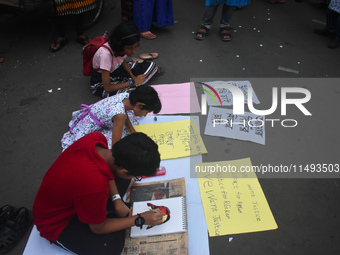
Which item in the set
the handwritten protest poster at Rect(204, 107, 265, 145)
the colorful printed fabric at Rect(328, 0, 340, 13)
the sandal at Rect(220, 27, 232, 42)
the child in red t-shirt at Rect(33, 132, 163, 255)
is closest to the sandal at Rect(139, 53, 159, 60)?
the sandal at Rect(220, 27, 232, 42)

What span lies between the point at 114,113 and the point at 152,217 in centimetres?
66

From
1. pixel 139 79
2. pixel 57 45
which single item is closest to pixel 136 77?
pixel 139 79

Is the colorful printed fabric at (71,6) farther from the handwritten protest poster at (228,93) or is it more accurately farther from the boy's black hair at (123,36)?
the handwritten protest poster at (228,93)

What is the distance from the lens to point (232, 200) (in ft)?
4.80

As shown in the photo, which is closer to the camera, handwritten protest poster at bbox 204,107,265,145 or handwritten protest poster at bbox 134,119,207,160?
handwritten protest poster at bbox 134,119,207,160

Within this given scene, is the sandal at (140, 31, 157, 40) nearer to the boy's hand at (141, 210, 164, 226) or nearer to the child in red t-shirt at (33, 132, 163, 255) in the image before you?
the child in red t-shirt at (33, 132, 163, 255)

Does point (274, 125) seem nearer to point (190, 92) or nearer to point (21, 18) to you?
point (190, 92)

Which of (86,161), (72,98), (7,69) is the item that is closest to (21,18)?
(7,69)

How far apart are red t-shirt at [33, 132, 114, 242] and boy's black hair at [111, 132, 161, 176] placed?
7 centimetres

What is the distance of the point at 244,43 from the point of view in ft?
9.25

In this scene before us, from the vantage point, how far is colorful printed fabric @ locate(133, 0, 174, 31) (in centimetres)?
267

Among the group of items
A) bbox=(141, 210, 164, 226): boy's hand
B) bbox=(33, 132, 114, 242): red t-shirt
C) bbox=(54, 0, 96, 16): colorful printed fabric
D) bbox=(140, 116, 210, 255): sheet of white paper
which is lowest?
bbox=(140, 116, 210, 255): sheet of white paper

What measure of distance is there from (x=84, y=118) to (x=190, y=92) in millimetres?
886

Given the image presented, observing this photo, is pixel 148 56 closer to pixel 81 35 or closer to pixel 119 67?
pixel 119 67
